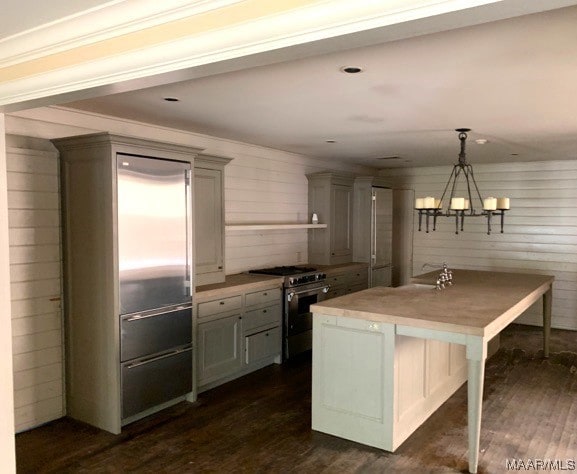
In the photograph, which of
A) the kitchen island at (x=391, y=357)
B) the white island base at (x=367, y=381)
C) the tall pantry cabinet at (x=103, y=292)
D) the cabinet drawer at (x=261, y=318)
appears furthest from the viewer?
the cabinet drawer at (x=261, y=318)

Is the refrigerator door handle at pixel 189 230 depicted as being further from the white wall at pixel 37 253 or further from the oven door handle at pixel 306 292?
the oven door handle at pixel 306 292

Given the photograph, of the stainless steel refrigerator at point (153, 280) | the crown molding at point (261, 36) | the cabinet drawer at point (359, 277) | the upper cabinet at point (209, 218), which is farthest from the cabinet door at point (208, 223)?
the crown molding at point (261, 36)

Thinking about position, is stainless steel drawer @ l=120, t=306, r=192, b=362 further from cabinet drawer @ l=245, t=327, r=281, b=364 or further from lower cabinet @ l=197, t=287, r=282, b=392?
cabinet drawer @ l=245, t=327, r=281, b=364

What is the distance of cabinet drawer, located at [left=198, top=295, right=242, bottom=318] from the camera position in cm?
428

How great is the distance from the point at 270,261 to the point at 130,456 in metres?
3.09

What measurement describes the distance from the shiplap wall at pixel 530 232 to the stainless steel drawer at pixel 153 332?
16.8 feet

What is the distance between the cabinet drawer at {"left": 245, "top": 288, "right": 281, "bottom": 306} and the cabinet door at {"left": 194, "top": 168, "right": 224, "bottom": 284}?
15.9 inches

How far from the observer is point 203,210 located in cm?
461

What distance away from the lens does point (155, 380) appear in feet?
12.6

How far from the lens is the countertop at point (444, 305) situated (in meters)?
3.08

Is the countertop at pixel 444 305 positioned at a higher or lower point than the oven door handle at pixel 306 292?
higher

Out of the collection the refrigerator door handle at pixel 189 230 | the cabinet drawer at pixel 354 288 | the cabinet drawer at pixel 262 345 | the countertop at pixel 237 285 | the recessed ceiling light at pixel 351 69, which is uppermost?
the recessed ceiling light at pixel 351 69

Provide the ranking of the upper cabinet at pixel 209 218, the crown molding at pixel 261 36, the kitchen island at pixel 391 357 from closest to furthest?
the crown molding at pixel 261 36
the kitchen island at pixel 391 357
the upper cabinet at pixel 209 218

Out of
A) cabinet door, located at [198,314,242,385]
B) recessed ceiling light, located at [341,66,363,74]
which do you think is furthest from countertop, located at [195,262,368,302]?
recessed ceiling light, located at [341,66,363,74]
